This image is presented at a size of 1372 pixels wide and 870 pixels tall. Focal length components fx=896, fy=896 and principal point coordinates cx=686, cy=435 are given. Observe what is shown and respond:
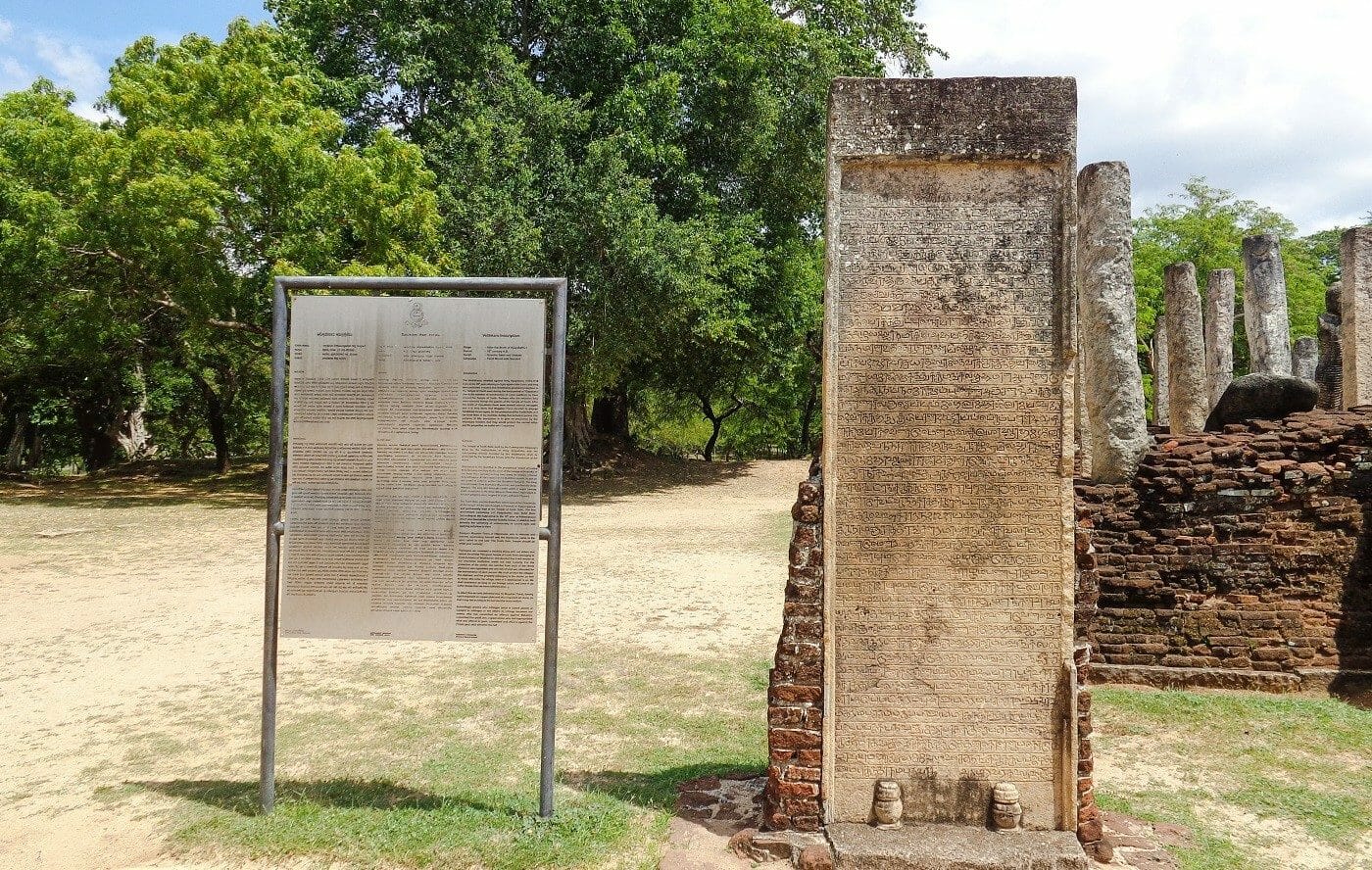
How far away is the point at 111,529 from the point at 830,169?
43.4 feet

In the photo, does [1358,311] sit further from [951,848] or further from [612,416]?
[612,416]

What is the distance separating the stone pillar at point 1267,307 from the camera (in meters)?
11.1

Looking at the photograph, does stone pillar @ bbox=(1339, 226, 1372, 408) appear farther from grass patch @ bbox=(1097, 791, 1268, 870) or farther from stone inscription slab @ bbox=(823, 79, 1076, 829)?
stone inscription slab @ bbox=(823, 79, 1076, 829)

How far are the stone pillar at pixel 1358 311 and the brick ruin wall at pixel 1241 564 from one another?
383 cm

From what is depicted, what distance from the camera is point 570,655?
716 cm

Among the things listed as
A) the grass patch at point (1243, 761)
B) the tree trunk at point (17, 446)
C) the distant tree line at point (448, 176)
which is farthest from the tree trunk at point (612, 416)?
the grass patch at point (1243, 761)

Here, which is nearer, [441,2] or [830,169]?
[830,169]

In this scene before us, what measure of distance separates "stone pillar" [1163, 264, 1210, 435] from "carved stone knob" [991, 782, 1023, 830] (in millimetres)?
8560

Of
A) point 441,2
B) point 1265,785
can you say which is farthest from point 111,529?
point 1265,785

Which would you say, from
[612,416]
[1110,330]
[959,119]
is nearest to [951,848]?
[959,119]

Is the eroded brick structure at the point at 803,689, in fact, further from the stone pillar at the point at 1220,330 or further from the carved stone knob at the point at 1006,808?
the stone pillar at the point at 1220,330

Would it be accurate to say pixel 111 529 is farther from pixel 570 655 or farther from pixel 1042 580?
pixel 1042 580

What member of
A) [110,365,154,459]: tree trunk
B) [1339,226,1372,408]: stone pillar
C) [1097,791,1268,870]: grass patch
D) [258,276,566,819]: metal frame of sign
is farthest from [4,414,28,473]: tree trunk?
[1339,226,1372,408]: stone pillar

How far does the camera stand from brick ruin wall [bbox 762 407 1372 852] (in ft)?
20.8
